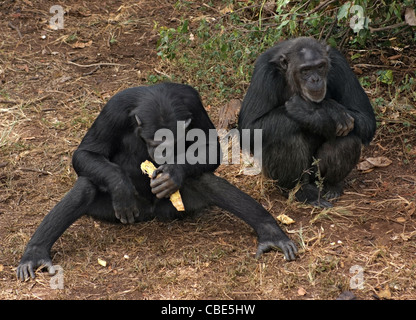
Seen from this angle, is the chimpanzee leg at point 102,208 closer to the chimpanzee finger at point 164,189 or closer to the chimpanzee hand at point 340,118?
the chimpanzee finger at point 164,189

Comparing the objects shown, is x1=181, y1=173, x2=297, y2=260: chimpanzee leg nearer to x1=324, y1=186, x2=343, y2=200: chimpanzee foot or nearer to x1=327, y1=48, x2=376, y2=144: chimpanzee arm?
x1=324, y1=186, x2=343, y2=200: chimpanzee foot

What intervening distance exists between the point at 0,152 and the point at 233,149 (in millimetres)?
2977

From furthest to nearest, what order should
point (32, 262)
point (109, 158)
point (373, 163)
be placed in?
point (373, 163)
point (109, 158)
point (32, 262)

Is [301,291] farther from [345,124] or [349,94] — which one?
[349,94]

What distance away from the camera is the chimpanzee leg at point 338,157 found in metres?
7.39

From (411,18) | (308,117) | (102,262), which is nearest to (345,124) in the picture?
(308,117)

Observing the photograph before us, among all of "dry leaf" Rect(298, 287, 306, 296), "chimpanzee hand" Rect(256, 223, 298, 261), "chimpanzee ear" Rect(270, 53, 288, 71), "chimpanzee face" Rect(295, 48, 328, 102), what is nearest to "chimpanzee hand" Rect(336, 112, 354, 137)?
"chimpanzee face" Rect(295, 48, 328, 102)

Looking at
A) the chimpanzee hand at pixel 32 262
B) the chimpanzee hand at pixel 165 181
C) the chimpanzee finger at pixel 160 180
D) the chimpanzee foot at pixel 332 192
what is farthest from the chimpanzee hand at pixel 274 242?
the chimpanzee hand at pixel 32 262

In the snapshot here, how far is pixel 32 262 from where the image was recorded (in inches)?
247

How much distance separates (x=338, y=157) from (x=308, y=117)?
59 cm

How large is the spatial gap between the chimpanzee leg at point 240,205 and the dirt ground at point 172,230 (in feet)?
0.39

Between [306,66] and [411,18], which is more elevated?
[411,18]

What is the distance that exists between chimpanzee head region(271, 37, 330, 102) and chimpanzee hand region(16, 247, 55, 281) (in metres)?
3.12

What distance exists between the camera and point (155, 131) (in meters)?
6.48
